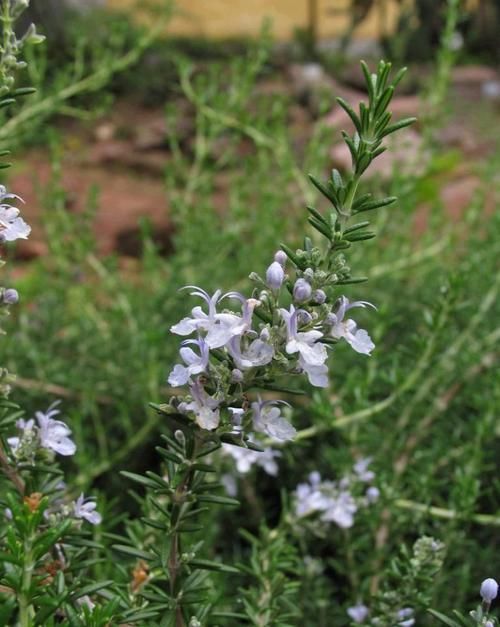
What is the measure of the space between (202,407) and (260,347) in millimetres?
78

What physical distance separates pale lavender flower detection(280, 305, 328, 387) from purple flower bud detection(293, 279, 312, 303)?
0.05ft

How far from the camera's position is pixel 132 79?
624 cm

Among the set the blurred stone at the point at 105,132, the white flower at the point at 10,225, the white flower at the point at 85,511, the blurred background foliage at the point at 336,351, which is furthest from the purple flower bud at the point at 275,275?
the blurred stone at the point at 105,132

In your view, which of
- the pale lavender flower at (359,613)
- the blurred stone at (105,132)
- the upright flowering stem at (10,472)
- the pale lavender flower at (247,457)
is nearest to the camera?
the upright flowering stem at (10,472)

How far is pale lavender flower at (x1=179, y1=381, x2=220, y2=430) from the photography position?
2.46 feet

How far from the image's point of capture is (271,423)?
2.59ft

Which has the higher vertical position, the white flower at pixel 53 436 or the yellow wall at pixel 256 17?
the white flower at pixel 53 436

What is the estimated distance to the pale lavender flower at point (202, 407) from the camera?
0.75m

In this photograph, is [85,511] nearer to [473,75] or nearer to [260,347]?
[260,347]

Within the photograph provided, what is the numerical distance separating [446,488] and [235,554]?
1.47 ft

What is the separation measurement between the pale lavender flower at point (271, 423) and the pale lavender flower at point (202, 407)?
4 cm

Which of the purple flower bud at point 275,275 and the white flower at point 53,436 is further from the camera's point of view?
the white flower at point 53,436

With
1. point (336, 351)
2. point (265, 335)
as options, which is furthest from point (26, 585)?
point (336, 351)

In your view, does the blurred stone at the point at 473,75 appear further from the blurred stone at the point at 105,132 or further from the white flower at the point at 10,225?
the white flower at the point at 10,225
